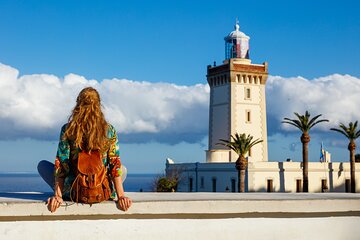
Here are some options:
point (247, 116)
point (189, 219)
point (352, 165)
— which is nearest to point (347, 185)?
point (352, 165)

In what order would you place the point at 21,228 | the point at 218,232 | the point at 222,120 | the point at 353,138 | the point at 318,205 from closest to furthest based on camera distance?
the point at 21,228 < the point at 218,232 < the point at 318,205 < the point at 353,138 < the point at 222,120

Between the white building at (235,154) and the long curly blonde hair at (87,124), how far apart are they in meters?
40.9

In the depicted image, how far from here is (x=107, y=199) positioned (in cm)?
529

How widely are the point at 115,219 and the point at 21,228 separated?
0.86 metres

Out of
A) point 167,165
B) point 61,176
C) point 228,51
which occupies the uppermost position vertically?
point 228,51

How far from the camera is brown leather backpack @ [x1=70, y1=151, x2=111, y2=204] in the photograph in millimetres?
5023

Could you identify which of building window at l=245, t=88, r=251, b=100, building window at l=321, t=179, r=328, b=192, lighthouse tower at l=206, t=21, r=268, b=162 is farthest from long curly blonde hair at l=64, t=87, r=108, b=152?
building window at l=245, t=88, r=251, b=100

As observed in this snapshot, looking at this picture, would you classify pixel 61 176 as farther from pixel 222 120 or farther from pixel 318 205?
pixel 222 120

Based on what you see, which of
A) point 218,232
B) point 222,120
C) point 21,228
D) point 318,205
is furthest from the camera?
point 222,120

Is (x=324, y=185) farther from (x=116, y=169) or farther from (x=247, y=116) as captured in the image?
(x=116, y=169)

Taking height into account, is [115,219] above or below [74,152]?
below

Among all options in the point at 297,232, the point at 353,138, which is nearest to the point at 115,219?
the point at 297,232

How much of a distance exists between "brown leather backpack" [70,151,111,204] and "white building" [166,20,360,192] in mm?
40794

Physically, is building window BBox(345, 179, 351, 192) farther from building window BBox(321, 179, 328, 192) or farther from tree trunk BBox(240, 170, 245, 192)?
tree trunk BBox(240, 170, 245, 192)
